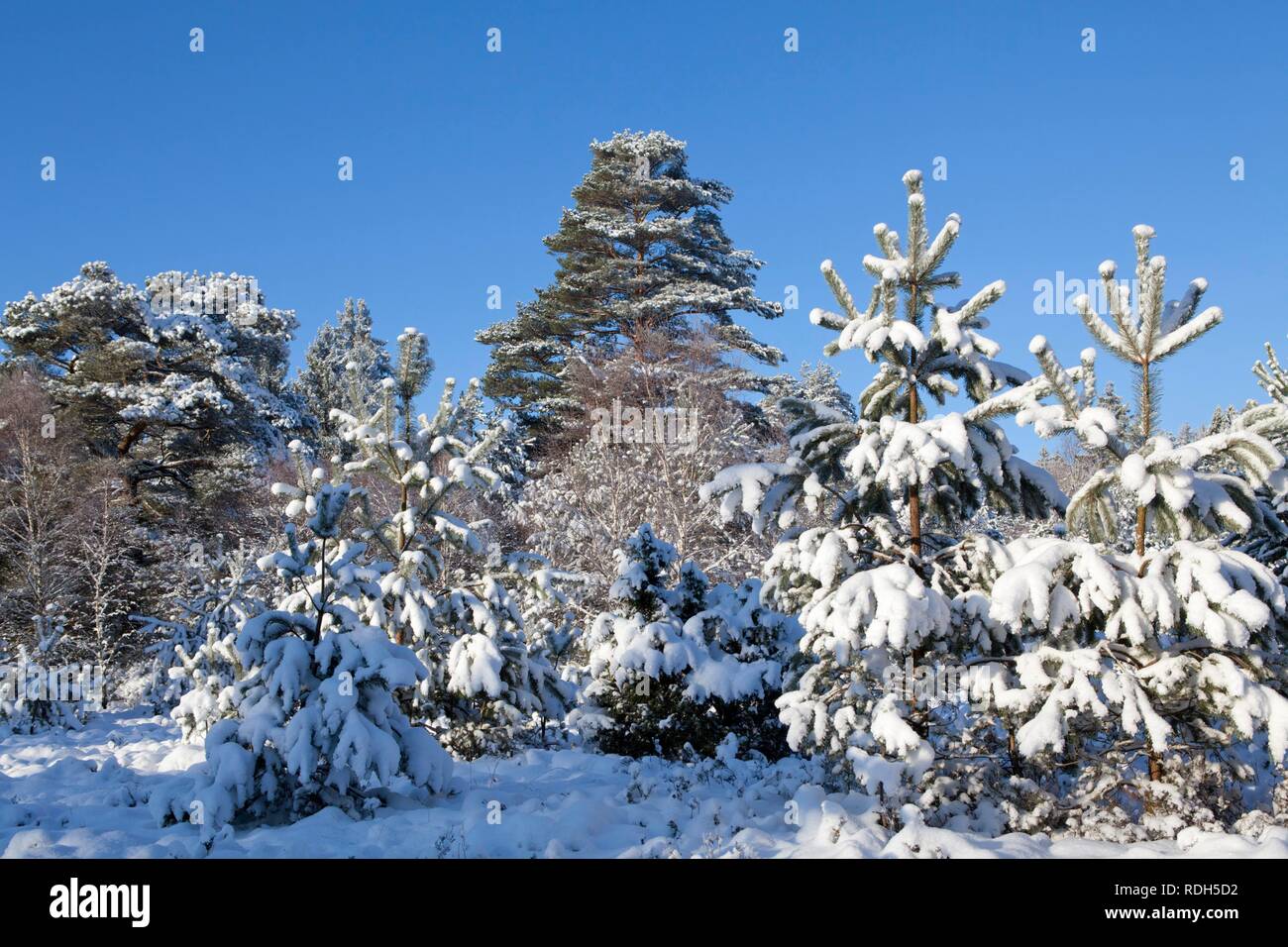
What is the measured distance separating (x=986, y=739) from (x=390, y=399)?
6017mm

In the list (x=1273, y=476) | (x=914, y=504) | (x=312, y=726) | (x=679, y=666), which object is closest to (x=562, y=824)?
(x=312, y=726)

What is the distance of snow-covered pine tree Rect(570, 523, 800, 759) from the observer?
8.30 meters

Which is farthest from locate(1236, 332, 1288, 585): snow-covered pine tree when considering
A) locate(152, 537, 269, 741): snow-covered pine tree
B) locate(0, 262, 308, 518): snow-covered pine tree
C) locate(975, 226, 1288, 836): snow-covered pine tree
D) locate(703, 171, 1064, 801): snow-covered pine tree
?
locate(0, 262, 308, 518): snow-covered pine tree

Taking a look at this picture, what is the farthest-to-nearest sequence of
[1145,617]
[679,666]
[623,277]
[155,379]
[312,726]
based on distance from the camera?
1. [623,277]
2. [155,379]
3. [679,666]
4. [312,726]
5. [1145,617]

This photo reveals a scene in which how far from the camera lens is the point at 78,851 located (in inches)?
182

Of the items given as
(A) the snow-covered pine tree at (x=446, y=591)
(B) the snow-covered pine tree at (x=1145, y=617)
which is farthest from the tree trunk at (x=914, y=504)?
(A) the snow-covered pine tree at (x=446, y=591)

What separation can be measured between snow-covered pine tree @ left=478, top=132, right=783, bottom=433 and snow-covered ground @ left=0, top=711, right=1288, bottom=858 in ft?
64.6

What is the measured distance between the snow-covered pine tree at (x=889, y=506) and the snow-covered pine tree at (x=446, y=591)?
2.88 m

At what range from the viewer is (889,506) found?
6938 mm

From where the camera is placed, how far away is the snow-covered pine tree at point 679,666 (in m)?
8.30

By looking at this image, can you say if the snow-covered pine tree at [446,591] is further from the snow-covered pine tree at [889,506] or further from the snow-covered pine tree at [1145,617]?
the snow-covered pine tree at [1145,617]

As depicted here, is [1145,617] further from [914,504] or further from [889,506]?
[889,506]

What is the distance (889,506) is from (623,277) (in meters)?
21.9
